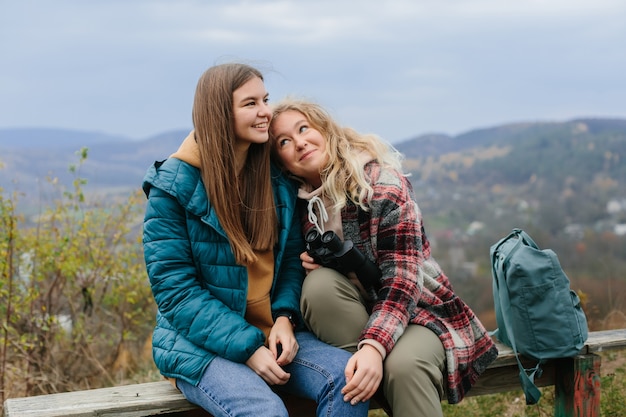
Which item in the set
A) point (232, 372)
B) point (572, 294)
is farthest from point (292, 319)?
point (572, 294)

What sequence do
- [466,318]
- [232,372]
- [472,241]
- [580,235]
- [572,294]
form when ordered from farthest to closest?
[472,241]
[580,235]
[572,294]
[466,318]
[232,372]

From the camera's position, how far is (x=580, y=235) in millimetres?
9766

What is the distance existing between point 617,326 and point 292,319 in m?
3.08

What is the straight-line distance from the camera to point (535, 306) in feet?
9.53

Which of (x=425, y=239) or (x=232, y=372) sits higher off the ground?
(x=425, y=239)

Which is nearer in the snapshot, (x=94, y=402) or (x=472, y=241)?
(x=94, y=402)

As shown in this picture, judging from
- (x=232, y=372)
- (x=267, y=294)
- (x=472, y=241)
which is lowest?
(x=472, y=241)

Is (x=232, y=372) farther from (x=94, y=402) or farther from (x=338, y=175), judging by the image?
(x=338, y=175)

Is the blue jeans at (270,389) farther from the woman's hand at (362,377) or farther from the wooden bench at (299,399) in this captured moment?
the wooden bench at (299,399)

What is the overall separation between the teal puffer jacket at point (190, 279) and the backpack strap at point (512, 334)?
916mm

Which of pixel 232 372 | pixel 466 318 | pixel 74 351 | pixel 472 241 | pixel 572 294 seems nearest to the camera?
pixel 232 372

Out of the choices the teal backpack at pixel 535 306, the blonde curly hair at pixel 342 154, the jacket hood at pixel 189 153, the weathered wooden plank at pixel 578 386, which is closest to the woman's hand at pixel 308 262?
the blonde curly hair at pixel 342 154

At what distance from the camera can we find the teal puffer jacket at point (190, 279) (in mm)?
2443

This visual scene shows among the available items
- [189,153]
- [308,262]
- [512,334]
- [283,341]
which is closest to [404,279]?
[308,262]
